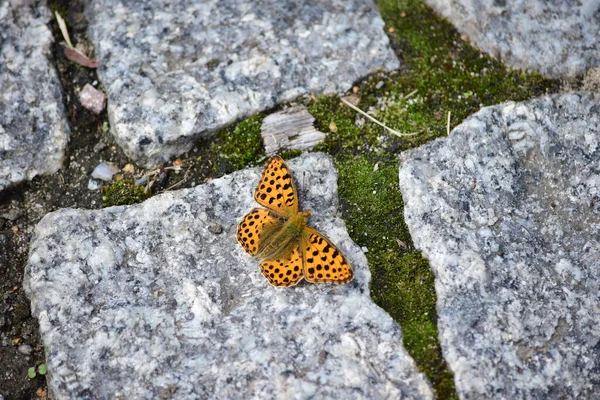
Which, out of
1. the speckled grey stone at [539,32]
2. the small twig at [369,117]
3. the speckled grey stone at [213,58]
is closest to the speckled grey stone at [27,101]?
the speckled grey stone at [213,58]

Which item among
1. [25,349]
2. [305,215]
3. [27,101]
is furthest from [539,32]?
[25,349]

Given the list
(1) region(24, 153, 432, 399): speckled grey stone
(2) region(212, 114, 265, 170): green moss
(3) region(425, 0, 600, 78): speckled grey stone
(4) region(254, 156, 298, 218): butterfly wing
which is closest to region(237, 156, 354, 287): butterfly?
(4) region(254, 156, 298, 218): butterfly wing

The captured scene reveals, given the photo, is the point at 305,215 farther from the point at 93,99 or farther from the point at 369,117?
the point at 93,99

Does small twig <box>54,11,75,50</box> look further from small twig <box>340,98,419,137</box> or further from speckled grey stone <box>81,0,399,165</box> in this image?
small twig <box>340,98,419,137</box>

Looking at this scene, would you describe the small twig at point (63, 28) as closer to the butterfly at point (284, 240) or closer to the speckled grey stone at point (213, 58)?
the speckled grey stone at point (213, 58)

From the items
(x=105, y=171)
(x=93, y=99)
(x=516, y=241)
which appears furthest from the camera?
(x=93, y=99)

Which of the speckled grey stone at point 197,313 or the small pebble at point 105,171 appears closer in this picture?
the speckled grey stone at point 197,313
